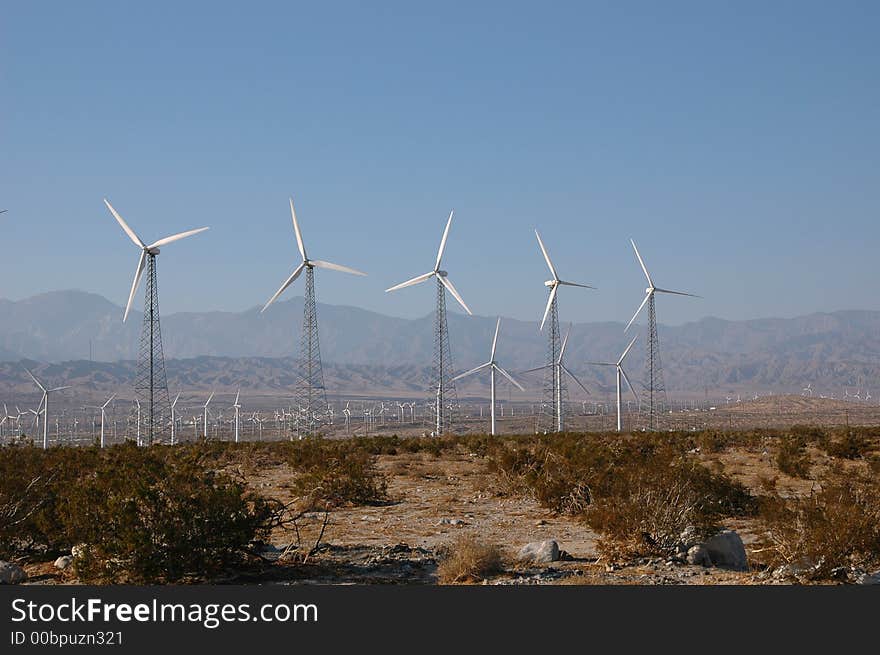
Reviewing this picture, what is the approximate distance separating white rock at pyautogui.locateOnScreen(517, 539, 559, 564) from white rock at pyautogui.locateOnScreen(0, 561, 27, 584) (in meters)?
8.55

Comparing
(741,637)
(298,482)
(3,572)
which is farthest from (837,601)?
(298,482)

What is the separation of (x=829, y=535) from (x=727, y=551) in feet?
8.44

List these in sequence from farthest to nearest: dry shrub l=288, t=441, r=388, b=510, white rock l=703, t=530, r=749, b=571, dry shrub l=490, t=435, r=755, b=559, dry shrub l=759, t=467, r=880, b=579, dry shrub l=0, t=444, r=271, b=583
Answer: dry shrub l=288, t=441, r=388, b=510
dry shrub l=490, t=435, r=755, b=559
white rock l=703, t=530, r=749, b=571
dry shrub l=0, t=444, r=271, b=583
dry shrub l=759, t=467, r=880, b=579

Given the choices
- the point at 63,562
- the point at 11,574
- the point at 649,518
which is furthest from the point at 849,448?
the point at 11,574

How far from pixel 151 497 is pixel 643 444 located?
102 ft

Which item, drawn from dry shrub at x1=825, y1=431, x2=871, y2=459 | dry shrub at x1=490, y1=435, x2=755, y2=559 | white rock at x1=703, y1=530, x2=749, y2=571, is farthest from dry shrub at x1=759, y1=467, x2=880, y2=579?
dry shrub at x1=825, y1=431, x2=871, y2=459

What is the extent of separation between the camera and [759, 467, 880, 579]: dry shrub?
13.1m

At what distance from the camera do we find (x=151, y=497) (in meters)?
14.1

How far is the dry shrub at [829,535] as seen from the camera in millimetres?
13141

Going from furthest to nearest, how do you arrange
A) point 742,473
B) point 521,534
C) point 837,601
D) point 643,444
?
point 643,444 < point 742,473 < point 521,534 < point 837,601

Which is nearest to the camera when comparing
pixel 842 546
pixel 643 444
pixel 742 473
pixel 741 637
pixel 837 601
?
pixel 741 637

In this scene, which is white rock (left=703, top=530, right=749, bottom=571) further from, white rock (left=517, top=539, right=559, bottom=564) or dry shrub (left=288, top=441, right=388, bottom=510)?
dry shrub (left=288, top=441, right=388, bottom=510)

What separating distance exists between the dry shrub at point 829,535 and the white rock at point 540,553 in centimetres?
364

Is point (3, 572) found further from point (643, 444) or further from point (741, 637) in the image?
point (643, 444)
